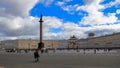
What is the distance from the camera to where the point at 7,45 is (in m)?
168

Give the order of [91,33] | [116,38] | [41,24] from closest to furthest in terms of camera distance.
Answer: [41,24] < [116,38] < [91,33]

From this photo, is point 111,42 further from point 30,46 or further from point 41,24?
point 30,46

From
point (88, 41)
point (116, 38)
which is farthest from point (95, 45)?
point (116, 38)

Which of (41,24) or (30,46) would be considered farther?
(30,46)

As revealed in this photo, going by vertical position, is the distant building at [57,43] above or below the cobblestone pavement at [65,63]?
above

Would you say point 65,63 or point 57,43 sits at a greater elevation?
point 57,43

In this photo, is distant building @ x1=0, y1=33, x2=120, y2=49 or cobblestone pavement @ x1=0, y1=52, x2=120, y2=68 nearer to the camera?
cobblestone pavement @ x1=0, y1=52, x2=120, y2=68

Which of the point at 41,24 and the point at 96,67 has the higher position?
the point at 41,24

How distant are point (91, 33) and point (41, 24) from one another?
92.3 metres

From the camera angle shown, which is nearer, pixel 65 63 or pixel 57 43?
pixel 65 63

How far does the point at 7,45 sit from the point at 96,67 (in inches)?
5880

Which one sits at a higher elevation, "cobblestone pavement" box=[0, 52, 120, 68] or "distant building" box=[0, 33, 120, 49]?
"distant building" box=[0, 33, 120, 49]

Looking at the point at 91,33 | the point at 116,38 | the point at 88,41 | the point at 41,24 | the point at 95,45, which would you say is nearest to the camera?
the point at 41,24

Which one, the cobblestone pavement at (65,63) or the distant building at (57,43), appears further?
the distant building at (57,43)
